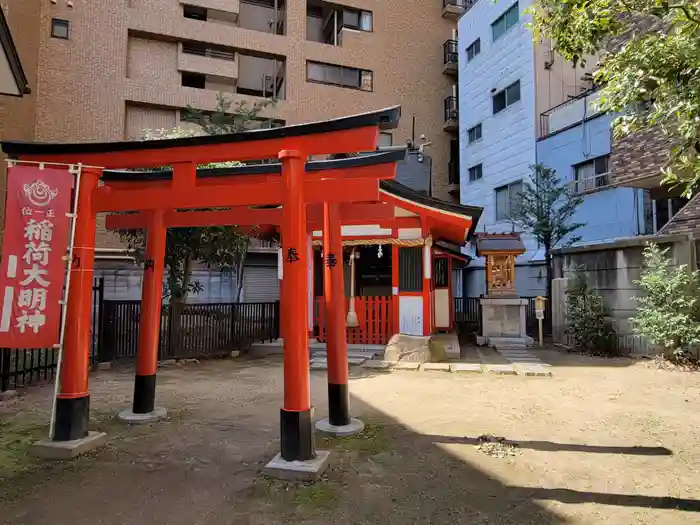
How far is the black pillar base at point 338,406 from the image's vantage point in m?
5.99

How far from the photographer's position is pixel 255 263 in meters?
23.4

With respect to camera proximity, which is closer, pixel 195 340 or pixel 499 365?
pixel 499 365

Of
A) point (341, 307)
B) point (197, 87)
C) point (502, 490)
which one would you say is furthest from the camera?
point (197, 87)

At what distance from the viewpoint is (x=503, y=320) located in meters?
14.9

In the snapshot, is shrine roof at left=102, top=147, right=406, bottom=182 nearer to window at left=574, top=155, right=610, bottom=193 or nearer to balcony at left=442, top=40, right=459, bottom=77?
window at left=574, top=155, right=610, bottom=193

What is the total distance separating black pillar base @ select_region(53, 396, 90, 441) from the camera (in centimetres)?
520

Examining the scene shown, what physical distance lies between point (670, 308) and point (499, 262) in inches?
209

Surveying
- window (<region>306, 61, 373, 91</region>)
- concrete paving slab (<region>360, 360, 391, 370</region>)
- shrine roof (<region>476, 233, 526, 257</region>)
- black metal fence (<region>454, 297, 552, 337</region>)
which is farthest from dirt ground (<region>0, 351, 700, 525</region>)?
window (<region>306, 61, 373, 91</region>)

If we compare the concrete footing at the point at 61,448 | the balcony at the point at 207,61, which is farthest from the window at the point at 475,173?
the concrete footing at the point at 61,448

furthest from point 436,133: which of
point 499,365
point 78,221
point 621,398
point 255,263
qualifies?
point 78,221

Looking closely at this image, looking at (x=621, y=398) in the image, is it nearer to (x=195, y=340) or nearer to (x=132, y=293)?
(x=195, y=340)

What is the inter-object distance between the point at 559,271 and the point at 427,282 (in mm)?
5776

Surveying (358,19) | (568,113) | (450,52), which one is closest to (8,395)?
(568,113)

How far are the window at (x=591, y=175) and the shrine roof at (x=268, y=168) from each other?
15.1 m
